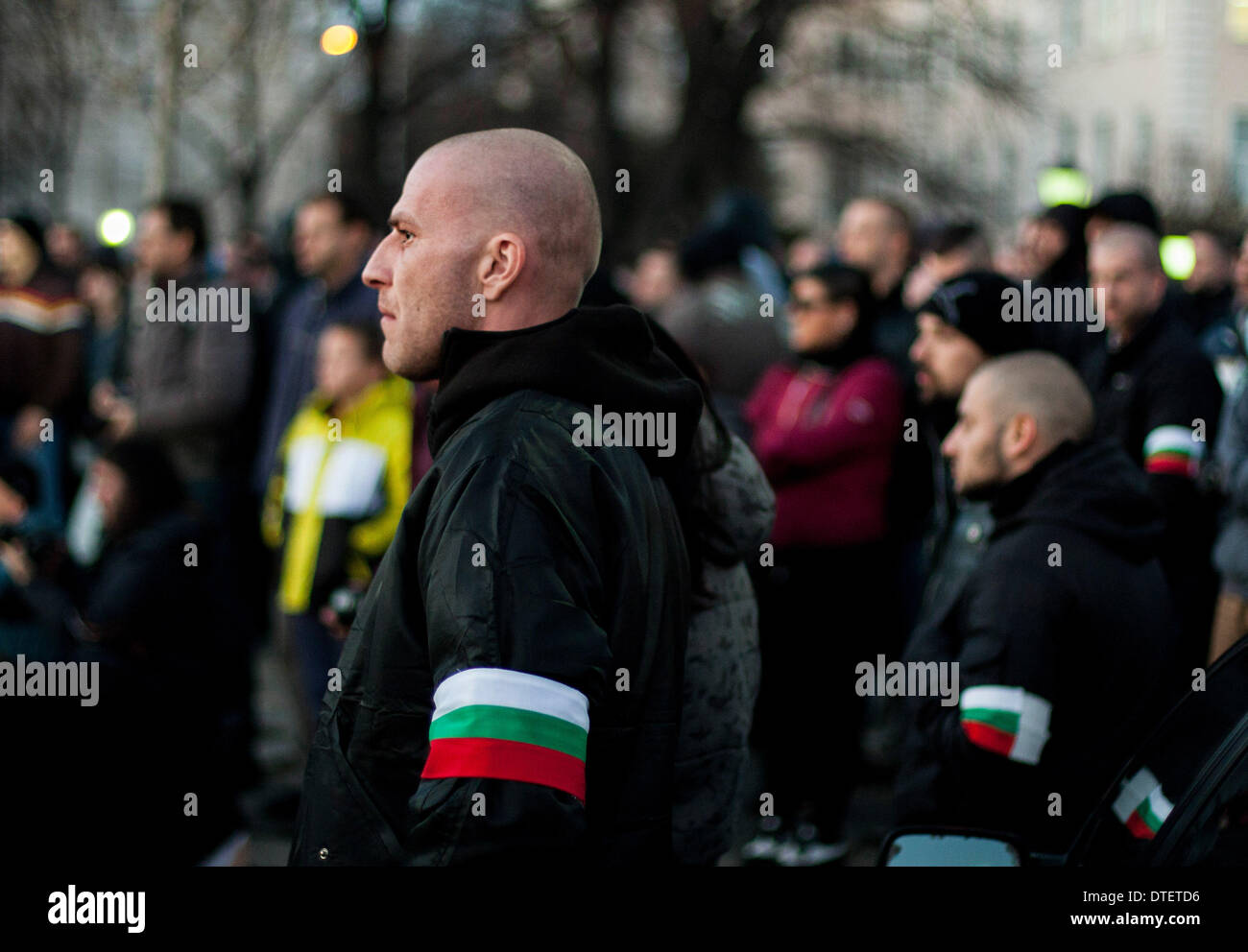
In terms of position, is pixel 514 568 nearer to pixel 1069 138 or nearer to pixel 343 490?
pixel 343 490

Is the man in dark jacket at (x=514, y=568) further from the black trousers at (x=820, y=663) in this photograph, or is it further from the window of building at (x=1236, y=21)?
the window of building at (x=1236, y=21)

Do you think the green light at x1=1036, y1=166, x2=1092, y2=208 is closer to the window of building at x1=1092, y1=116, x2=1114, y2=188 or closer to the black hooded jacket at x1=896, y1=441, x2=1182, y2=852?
the black hooded jacket at x1=896, y1=441, x2=1182, y2=852

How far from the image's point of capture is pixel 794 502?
582 cm

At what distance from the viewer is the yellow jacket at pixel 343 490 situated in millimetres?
5625

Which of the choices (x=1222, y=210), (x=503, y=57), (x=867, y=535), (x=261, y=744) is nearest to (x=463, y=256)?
(x=867, y=535)

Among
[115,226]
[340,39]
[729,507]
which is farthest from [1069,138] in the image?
[729,507]

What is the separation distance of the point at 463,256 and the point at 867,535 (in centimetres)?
366

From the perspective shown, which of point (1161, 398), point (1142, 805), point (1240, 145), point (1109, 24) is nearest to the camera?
point (1142, 805)

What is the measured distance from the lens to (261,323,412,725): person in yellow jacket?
18.5 ft

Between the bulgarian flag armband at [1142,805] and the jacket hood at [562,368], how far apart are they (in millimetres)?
1003

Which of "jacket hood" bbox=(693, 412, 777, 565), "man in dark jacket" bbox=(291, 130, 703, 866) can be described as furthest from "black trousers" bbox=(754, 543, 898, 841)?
"man in dark jacket" bbox=(291, 130, 703, 866)

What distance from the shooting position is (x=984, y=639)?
336 cm

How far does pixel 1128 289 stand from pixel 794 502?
1.39m
